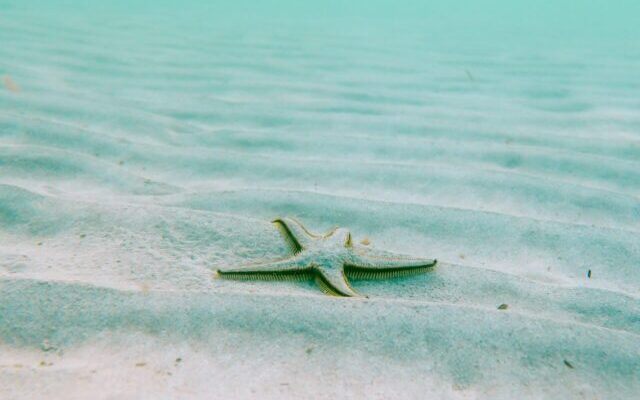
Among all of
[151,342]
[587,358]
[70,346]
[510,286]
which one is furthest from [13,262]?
[587,358]

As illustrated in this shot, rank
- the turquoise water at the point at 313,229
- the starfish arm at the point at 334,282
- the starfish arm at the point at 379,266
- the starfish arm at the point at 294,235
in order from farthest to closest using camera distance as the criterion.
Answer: the starfish arm at the point at 294,235 < the starfish arm at the point at 379,266 < the starfish arm at the point at 334,282 < the turquoise water at the point at 313,229

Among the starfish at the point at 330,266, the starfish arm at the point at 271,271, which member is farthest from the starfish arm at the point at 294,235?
the starfish arm at the point at 271,271

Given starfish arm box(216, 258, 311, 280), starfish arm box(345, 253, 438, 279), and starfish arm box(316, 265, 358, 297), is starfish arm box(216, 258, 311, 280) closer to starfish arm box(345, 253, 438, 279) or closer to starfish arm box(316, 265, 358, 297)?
starfish arm box(316, 265, 358, 297)

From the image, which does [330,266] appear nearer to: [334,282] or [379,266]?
[334,282]

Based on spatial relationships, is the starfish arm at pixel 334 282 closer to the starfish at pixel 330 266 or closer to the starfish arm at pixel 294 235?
the starfish at pixel 330 266

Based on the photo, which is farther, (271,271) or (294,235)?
(294,235)

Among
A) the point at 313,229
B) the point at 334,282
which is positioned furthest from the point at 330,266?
the point at 313,229

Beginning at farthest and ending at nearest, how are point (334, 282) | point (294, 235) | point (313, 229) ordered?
point (313, 229) < point (294, 235) < point (334, 282)

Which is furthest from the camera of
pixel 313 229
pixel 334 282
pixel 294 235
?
pixel 313 229
